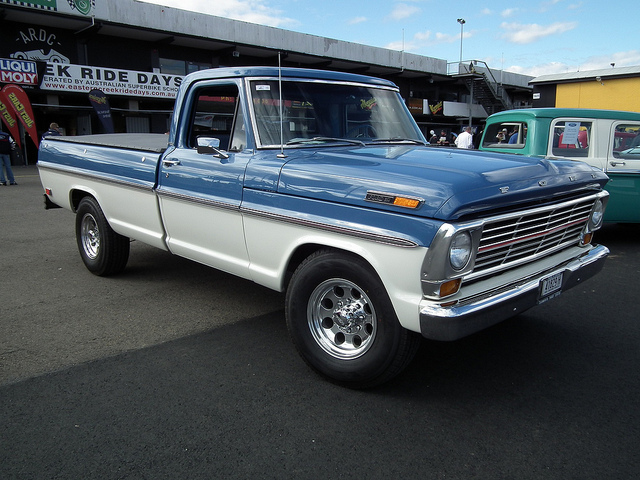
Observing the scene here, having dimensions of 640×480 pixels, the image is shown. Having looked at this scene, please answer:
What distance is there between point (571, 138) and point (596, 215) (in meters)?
4.12

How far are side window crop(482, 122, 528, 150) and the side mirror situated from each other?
540 cm

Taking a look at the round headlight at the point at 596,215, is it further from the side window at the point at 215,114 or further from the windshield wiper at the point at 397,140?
the side window at the point at 215,114

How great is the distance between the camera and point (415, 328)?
2.78m

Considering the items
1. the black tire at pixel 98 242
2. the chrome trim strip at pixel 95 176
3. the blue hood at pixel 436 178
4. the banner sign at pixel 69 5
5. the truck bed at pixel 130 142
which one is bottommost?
the black tire at pixel 98 242

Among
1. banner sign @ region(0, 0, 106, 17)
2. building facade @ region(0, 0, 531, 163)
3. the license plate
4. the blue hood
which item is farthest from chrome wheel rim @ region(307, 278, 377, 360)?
banner sign @ region(0, 0, 106, 17)

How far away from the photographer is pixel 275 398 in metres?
3.15

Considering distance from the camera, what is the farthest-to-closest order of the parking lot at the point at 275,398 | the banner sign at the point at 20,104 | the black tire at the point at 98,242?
the banner sign at the point at 20,104
the black tire at the point at 98,242
the parking lot at the point at 275,398

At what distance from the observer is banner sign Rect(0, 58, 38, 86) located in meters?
18.7

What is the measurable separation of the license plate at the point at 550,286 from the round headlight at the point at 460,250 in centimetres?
73

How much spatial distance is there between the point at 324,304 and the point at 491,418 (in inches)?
47.3

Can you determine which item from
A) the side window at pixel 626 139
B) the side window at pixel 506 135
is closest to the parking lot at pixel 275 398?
the side window at pixel 626 139

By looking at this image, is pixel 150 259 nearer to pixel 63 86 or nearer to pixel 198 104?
pixel 198 104

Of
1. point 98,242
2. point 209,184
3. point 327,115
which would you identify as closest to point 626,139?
point 327,115

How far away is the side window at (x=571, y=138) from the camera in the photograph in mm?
7480
